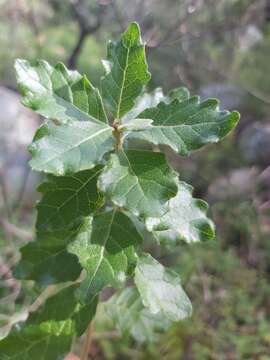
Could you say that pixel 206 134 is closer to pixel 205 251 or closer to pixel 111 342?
pixel 111 342

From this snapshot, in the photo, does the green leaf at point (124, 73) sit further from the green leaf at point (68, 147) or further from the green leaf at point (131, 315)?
the green leaf at point (131, 315)

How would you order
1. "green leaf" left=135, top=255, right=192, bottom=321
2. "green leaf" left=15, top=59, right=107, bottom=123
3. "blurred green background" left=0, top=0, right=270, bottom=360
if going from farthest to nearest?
"blurred green background" left=0, top=0, right=270, bottom=360, "green leaf" left=135, top=255, right=192, bottom=321, "green leaf" left=15, top=59, right=107, bottom=123

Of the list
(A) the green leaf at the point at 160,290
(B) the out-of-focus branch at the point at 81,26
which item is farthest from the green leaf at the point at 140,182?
(B) the out-of-focus branch at the point at 81,26

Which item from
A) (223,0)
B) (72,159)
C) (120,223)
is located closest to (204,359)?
(120,223)

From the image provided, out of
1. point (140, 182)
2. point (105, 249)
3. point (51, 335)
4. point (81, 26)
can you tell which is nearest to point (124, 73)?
point (140, 182)

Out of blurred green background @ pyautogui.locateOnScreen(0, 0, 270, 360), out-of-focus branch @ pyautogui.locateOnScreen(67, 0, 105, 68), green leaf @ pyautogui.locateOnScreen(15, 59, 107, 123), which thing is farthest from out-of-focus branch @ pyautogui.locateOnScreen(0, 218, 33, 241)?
green leaf @ pyautogui.locateOnScreen(15, 59, 107, 123)

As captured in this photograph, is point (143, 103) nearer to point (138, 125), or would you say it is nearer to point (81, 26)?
point (138, 125)

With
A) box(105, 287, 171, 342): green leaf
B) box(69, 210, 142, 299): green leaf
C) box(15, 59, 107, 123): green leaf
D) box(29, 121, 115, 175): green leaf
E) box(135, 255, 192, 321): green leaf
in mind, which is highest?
box(15, 59, 107, 123): green leaf

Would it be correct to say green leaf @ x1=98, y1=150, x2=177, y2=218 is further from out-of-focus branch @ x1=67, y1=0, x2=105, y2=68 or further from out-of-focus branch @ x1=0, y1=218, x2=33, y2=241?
out-of-focus branch @ x1=67, y1=0, x2=105, y2=68
